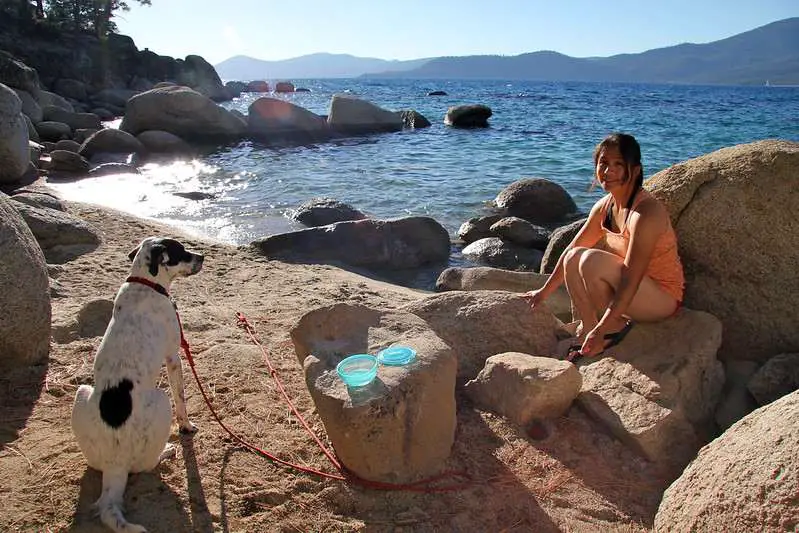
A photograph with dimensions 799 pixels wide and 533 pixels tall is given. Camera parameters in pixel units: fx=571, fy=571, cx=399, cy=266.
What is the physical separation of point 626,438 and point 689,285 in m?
1.56

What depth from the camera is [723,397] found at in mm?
3865

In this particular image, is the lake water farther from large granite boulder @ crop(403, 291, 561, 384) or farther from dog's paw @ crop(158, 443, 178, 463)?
dog's paw @ crop(158, 443, 178, 463)

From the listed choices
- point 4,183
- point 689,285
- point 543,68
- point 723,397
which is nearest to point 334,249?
point 689,285

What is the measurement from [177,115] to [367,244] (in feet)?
46.7

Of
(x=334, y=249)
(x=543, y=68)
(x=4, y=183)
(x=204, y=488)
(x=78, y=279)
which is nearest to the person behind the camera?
(x=204, y=488)

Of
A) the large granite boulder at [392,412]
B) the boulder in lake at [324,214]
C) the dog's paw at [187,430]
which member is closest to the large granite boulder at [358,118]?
the boulder in lake at [324,214]

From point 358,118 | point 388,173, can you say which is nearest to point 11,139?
point 388,173

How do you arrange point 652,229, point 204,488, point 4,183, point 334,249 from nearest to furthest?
point 204,488, point 652,229, point 334,249, point 4,183

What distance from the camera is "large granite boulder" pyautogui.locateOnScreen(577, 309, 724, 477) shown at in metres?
3.46

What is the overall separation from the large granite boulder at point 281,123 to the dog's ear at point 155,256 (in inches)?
737

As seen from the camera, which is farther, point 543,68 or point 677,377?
point 543,68

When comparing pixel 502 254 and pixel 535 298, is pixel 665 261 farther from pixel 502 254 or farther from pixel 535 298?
pixel 502 254

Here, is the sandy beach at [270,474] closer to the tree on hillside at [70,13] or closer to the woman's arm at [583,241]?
the woman's arm at [583,241]

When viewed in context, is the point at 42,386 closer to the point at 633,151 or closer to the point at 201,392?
the point at 201,392
